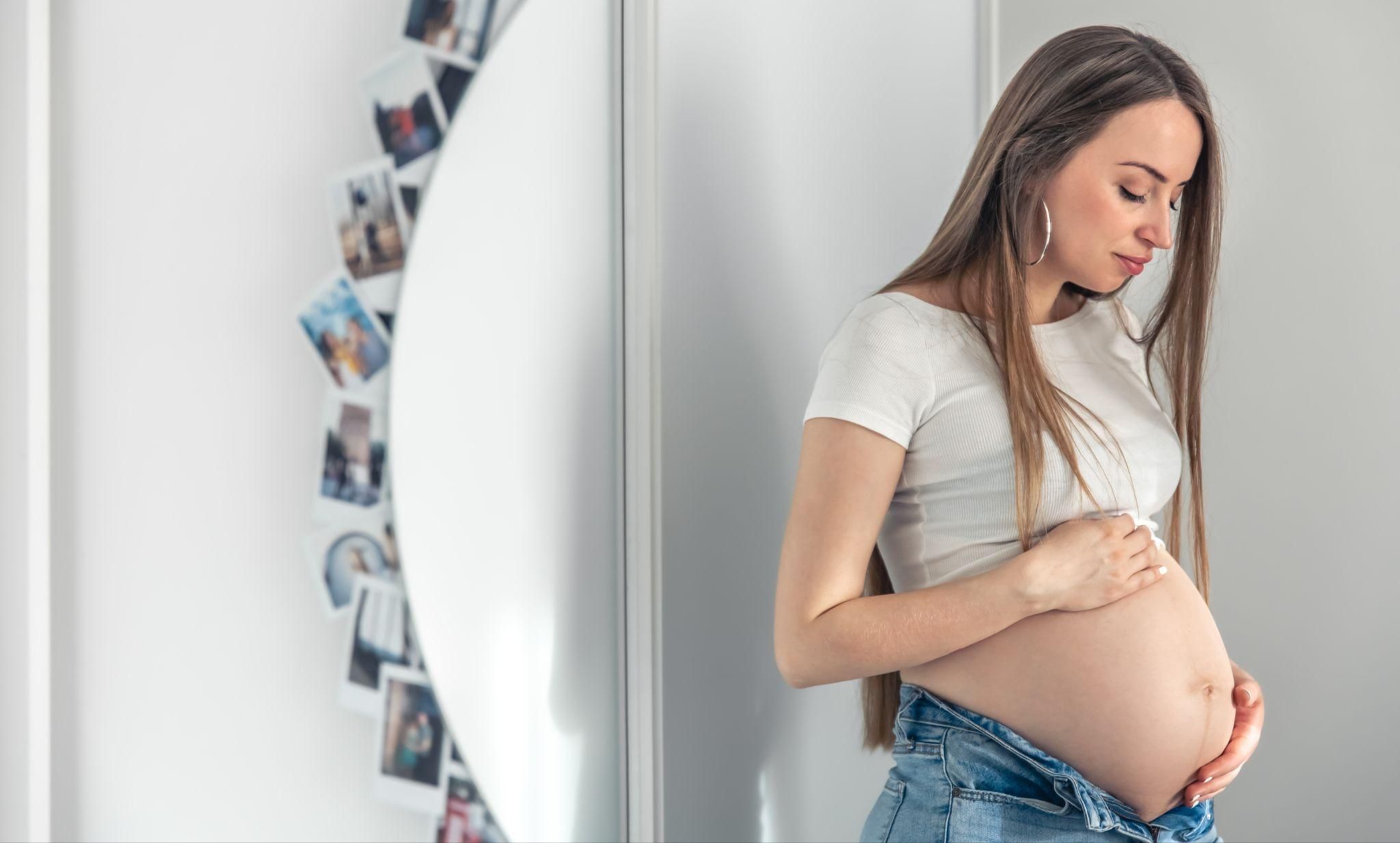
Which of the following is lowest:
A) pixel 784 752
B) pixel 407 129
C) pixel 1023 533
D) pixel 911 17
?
pixel 784 752

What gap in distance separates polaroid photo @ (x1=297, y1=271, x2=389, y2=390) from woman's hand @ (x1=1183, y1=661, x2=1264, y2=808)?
84 centimetres

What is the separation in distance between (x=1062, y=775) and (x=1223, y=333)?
743mm

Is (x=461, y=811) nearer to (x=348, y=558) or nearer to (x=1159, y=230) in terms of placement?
(x=348, y=558)

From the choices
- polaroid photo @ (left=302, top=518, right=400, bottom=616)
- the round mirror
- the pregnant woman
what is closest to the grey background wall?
the round mirror

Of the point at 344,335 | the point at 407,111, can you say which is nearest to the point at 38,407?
the point at 344,335

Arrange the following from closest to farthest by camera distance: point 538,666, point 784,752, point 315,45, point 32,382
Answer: point 32,382 → point 315,45 → point 538,666 → point 784,752

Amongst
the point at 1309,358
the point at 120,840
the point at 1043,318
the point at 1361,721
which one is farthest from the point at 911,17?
the point at 120,840

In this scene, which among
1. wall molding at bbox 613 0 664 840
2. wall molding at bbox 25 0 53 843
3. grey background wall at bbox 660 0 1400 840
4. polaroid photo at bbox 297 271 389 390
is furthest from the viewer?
grey background wall at bbox 660 0 1400 840

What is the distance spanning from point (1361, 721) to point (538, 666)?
3.42 feet

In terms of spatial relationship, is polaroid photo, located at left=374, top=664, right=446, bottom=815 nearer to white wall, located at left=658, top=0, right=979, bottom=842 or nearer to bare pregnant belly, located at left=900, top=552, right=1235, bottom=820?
white wall, located at left=658, top=0, right=979, bottom=842

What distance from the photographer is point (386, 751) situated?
3.36 ft

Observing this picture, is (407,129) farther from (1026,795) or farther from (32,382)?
(1026,795)

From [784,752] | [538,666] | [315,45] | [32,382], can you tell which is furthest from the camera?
[784,752]

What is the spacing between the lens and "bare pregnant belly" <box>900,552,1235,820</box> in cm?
93
